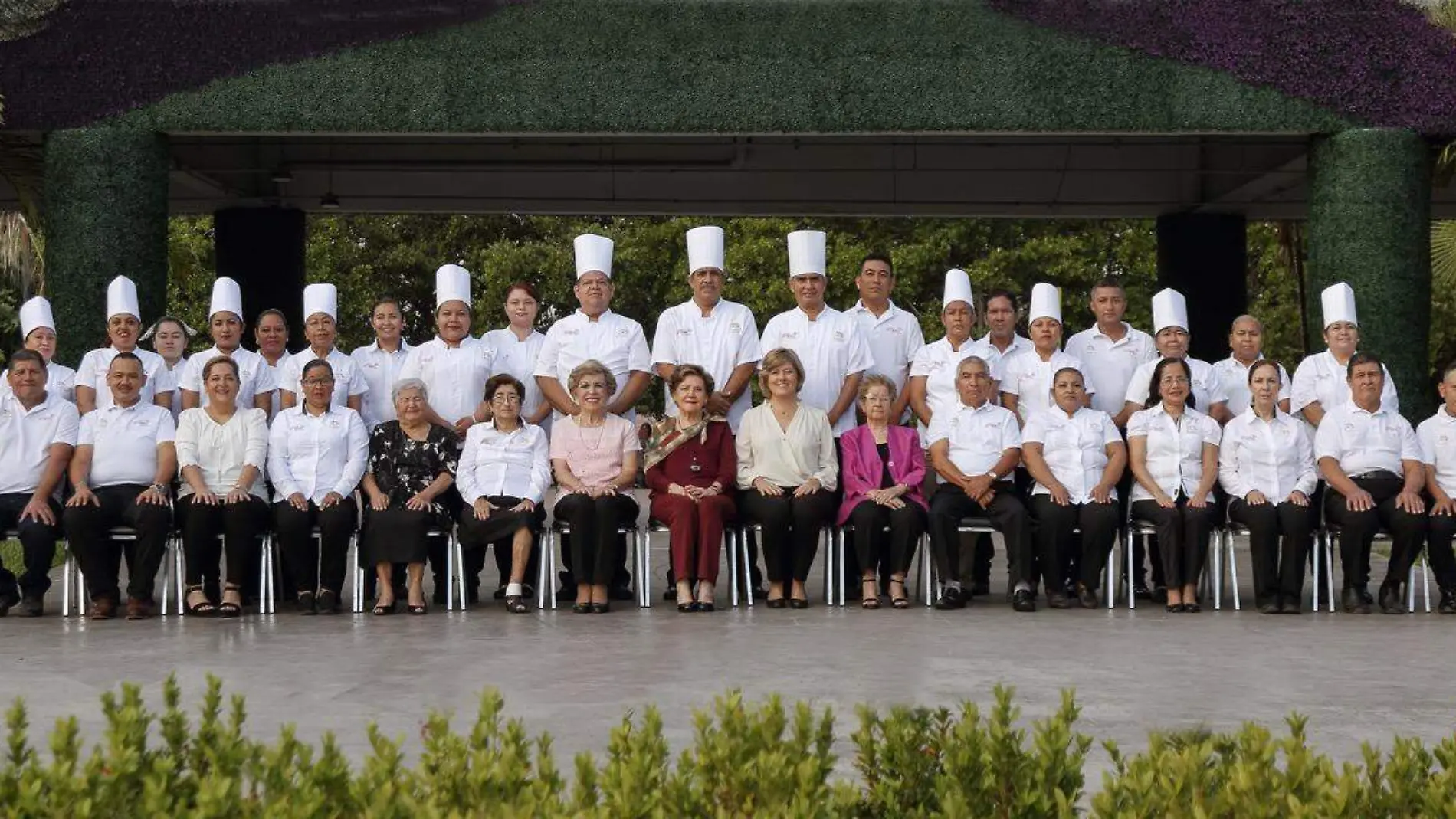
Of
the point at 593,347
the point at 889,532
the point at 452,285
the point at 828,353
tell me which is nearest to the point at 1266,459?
the point at 889,532

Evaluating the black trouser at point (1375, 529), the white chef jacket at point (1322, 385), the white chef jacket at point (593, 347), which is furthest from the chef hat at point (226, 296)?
the black trouser at point (1375, 529)

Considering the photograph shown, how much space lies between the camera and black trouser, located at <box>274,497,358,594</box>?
29.0 feet

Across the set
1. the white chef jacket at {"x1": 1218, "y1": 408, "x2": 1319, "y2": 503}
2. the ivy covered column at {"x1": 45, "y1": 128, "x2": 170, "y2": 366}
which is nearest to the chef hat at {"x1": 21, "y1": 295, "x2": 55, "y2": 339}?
the ivy covered column at {"x1": 45, "y1": 128, "x2": 170, "y2": 366}

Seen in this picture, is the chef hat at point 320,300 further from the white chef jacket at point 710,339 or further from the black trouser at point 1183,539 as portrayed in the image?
the black trouser at point 1183,539

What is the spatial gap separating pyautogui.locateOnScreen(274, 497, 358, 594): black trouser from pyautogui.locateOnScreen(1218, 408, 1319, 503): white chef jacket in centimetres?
424

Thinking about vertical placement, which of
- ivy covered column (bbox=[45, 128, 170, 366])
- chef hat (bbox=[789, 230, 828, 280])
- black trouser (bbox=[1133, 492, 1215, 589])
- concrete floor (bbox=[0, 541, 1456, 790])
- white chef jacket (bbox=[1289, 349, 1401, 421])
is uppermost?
ivy covered column (bbox=[45, 128, 170, 366])

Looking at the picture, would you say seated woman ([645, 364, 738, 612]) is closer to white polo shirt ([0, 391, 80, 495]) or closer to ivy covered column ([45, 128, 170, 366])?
white polo shirt ([0, 391, 80, 495])

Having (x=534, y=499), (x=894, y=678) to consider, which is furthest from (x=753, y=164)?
(x=894, y=678)

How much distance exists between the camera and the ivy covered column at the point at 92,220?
1121 cm

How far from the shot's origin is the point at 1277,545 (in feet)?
29.7

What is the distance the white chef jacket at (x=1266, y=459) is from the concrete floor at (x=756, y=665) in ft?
2.06

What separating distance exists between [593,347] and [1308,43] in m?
4.84

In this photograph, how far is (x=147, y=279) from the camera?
11398 millimetres

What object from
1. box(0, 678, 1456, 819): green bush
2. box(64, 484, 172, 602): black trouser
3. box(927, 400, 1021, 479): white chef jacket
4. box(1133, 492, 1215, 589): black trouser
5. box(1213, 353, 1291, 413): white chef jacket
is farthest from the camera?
Answer: box(1213, 353, 1291, 413): white chef jacket
